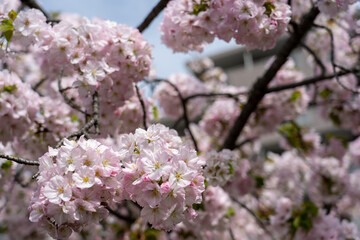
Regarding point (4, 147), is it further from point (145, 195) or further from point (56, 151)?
point (145, 195)

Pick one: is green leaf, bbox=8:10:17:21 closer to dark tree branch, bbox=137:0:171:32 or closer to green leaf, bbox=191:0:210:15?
dark tree branch, bbox=137:0:171:32

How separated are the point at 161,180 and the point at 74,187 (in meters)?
0.36

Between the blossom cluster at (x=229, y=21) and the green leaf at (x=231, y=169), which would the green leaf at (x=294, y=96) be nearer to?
the blossom cluster at (x=229, y=21)

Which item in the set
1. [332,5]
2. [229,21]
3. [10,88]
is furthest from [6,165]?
[332,5]

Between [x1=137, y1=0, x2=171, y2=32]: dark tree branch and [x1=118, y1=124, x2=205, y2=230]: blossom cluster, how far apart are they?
142cm

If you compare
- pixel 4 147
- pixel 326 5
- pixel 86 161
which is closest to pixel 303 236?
pixel 326 5

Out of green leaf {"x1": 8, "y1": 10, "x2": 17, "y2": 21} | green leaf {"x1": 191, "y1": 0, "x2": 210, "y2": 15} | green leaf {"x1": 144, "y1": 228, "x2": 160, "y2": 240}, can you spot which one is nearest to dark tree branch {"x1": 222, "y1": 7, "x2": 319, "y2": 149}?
green leaf {"x1": 191, "y1": 0, "x2": 210, "y2": 15}

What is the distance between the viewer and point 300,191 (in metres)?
6.36

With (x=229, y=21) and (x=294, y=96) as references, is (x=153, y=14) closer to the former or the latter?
(x=229, y=21)

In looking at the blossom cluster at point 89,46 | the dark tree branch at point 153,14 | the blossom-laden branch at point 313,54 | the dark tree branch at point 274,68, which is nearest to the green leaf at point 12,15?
the blossom cluster at point 89,46

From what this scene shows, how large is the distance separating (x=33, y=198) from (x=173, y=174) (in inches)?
23.8

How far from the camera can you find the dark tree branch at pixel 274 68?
3.31 metres

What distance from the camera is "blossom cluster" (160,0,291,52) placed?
2285mm

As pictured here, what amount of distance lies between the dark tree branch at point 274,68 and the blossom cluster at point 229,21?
99 centimetres
